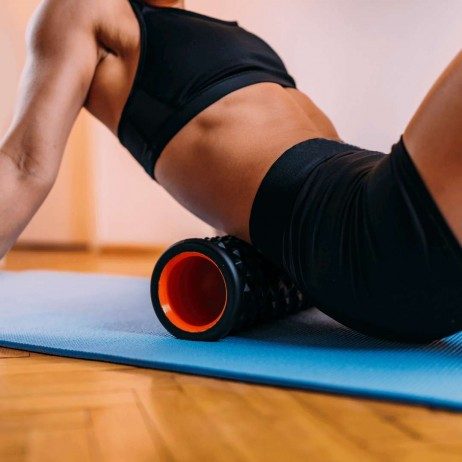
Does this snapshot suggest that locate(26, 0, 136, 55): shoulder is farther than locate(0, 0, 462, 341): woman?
Yes

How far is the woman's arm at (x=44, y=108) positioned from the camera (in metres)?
1.13

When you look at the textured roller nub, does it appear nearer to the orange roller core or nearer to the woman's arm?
the orange roller core

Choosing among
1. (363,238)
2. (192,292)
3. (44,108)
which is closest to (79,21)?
(44,108)

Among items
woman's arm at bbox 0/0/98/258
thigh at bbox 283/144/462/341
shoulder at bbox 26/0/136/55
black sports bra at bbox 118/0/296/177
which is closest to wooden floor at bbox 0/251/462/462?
thigh at bbox 283/144/462/341

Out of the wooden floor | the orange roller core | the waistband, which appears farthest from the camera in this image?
the orange roller core

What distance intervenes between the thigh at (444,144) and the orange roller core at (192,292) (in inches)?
16.0

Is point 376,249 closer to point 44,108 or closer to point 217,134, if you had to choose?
point 217,134

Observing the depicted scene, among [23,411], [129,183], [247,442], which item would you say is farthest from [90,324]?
[129,183]

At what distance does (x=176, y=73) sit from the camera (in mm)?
1163

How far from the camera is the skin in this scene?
1.11 m

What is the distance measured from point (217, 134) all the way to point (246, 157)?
0.07 metres

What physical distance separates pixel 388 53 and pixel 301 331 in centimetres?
163

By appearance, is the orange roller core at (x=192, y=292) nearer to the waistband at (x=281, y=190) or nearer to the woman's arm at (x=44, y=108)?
the waistband at (x=281, y=190)

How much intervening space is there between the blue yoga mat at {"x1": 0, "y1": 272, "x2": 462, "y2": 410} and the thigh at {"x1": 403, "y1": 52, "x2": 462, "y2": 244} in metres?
0.21
